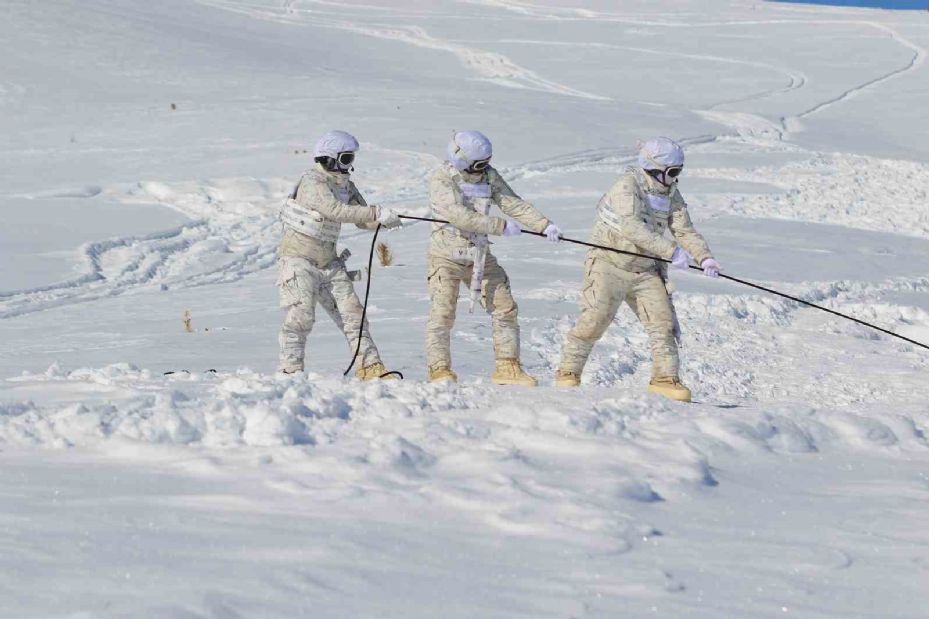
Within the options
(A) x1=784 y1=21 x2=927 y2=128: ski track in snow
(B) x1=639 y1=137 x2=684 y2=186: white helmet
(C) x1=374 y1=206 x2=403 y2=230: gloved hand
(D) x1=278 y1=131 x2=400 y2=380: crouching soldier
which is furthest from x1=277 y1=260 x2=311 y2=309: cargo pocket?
(A) x1=784 y1=21 x2=927 y2=128: ski track in snow

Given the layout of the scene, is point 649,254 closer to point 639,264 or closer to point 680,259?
point 639,264

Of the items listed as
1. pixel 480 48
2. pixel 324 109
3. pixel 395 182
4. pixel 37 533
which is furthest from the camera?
pixel 480 48

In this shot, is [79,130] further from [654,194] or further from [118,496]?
[118,496]

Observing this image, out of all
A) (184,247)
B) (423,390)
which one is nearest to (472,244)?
(423,390)

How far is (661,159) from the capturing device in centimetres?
876

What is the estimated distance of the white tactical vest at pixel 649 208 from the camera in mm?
8852

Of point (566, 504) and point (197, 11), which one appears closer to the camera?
point (566, 504)

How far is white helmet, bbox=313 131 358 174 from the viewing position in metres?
8.88

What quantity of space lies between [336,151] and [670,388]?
2621 millimetres

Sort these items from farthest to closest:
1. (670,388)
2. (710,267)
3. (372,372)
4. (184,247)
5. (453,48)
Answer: (453,48)
(184,247)
(372,372)
(670,388)
(710,267)

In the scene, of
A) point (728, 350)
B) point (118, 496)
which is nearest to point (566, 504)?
point (118, 496)

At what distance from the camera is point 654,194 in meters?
8.91

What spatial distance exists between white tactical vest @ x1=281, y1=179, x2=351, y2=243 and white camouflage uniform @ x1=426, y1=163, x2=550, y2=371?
0.64 m

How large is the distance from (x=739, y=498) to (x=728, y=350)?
667cm
